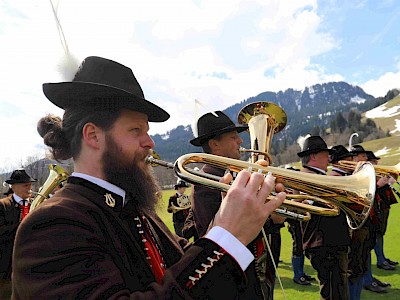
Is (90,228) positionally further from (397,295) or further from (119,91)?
(397,295)

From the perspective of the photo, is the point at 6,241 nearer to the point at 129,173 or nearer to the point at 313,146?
the point at 129,173

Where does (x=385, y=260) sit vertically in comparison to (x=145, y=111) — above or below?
below

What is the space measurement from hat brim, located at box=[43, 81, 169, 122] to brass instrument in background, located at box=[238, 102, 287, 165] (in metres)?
3.01

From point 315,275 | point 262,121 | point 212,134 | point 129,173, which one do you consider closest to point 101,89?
point 129,173

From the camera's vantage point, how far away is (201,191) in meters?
4.18

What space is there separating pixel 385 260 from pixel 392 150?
83.3 m

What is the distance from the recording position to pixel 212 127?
491 centimetres

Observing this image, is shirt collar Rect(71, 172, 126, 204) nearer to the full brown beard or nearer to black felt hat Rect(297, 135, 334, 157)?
the full brown beard

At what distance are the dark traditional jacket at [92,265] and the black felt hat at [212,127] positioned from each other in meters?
2.99

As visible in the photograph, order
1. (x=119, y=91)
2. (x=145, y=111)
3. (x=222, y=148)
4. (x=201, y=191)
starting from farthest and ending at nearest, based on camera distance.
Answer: (x=222, y=148)
(x=201, y=191)
(x=145, y=111)
(x=119, y=91)

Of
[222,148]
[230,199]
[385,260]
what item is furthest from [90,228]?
[385,260]

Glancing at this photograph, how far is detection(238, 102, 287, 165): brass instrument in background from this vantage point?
511 centimetres

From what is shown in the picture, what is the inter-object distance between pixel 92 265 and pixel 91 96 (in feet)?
3.52

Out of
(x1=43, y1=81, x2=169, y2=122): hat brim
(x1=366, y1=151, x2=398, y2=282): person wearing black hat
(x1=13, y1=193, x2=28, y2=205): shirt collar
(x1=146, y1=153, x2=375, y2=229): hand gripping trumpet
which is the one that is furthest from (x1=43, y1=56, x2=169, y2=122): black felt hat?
(x1=366, y1=151, x2=398, y2=282): person wearing black hat
